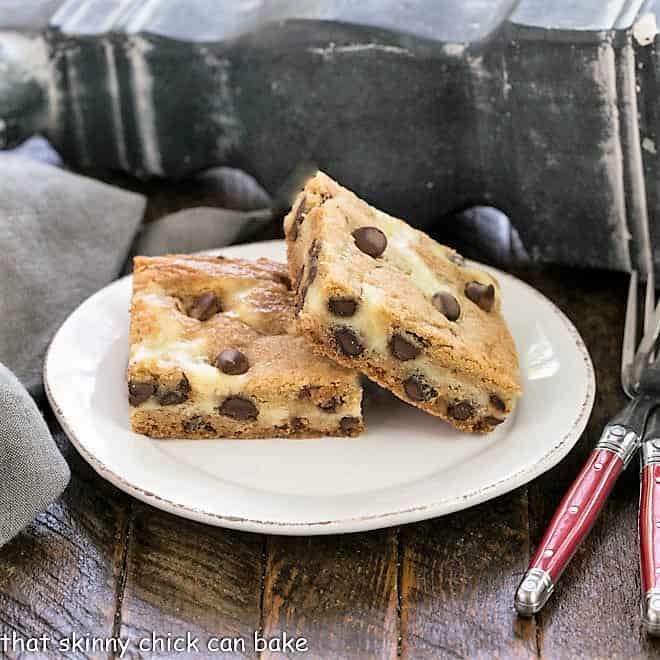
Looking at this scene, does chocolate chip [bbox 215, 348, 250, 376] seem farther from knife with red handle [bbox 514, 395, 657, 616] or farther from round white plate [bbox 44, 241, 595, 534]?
knife with red handle [bbox 514, 395, 657, 616]

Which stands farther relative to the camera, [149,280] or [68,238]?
[68,238]

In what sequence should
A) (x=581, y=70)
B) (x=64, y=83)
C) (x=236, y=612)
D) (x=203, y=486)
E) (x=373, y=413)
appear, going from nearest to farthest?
(x=236, y=612) → (x=203, y=486) → (x=373, y=413) → (x=581, y=70) → (x=64, y=83)

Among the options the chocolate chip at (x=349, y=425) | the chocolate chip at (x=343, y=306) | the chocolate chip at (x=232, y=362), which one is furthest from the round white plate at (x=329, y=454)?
the chocolate chip at (x=343, y=306)

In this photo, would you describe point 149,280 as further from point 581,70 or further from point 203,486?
point 581,70

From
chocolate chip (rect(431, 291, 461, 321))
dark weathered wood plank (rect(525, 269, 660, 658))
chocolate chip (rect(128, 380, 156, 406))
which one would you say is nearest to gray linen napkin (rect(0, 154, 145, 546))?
chocolate chip (rect(128, 380, 156, 406))

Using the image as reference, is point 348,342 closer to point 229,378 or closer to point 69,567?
point 229,378

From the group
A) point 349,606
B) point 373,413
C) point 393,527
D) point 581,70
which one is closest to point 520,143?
point 581,70
